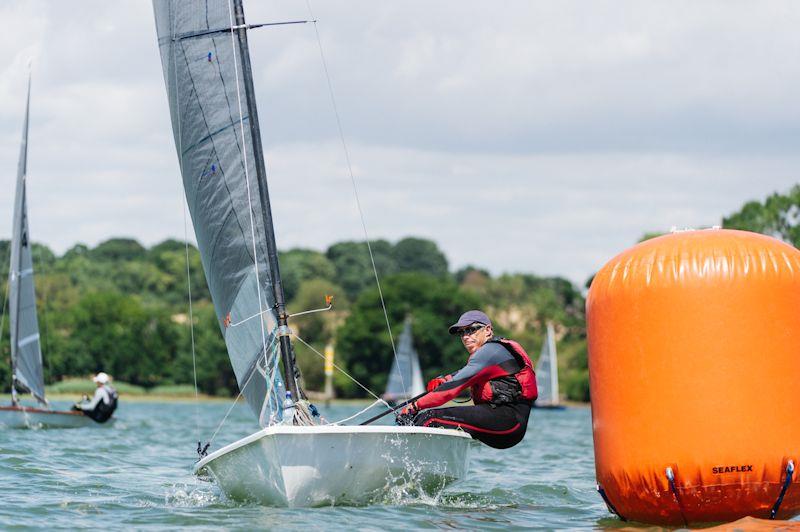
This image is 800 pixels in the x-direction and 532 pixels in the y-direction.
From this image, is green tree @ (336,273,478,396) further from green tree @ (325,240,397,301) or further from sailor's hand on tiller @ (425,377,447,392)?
sailor's hand on tiller @ (425,377,447,392)

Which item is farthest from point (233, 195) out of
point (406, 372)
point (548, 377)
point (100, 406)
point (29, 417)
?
point (548, 377)

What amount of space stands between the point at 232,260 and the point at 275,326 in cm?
83

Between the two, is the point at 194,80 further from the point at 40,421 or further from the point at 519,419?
the point at 40,421

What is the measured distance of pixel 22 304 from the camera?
1042 inches

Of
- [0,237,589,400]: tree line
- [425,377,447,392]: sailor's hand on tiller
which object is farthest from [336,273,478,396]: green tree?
[425,377,447,392]: sailor's hand on tiller

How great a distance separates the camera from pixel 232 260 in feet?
36.7

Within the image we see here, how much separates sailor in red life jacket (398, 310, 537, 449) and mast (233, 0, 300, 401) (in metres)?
1.30

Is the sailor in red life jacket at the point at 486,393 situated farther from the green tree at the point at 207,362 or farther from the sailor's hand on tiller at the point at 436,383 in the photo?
the green tree at the point at 207,362


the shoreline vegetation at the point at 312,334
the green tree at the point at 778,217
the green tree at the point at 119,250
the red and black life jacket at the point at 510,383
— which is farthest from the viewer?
the green tree at the point at 119,250

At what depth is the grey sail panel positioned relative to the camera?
1103 cm

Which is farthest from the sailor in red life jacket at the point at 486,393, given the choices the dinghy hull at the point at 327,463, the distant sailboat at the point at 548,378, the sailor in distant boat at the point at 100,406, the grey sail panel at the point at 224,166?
the distant sailboat at the point at 548,378

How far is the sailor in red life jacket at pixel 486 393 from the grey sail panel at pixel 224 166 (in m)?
1.61

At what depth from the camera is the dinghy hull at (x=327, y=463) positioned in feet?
29.4

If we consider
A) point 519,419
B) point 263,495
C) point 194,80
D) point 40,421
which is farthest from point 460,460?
point 40,421
